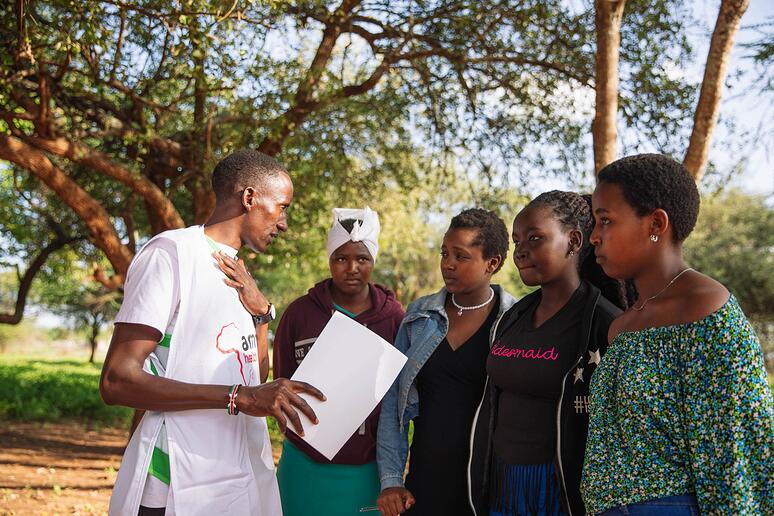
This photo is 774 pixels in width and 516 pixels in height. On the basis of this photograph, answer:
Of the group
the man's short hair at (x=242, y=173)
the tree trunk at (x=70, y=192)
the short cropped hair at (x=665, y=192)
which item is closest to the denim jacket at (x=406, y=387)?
the man's short hair at (x=242, y=173)

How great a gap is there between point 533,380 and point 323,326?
1.46 m

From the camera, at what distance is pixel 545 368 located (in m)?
2.67

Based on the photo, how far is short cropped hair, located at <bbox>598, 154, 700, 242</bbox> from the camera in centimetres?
215

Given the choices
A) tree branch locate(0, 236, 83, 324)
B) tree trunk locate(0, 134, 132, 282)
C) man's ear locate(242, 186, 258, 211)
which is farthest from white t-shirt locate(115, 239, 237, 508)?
tree branch locate(0, 236, 83, 324)

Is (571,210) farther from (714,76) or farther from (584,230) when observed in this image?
(714,76)

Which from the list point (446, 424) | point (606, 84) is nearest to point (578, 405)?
point (446, 424)

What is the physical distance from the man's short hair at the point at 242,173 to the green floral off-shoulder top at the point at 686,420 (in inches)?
58.7

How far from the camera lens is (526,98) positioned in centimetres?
827

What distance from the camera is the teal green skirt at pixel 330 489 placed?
3.56 metres

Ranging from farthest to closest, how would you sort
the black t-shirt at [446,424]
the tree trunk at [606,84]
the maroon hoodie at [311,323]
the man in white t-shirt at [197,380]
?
the tree trunk at [606,84] < the maroon hoodie at [311,323] < the black t-shirt at [446,424] < the man in white t-shirt at [197,380]

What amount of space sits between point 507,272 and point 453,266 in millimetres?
20485

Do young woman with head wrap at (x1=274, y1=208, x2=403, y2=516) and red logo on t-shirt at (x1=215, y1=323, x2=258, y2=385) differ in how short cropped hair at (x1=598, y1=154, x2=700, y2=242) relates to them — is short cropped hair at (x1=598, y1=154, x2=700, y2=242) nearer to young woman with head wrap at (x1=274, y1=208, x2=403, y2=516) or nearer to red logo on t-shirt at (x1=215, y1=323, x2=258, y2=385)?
red logo on t-shirt at (x1=215, y1=323, x2=258, y2=385)

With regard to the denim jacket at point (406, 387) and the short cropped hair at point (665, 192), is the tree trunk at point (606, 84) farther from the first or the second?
the short cropped hair at point (665, 192)

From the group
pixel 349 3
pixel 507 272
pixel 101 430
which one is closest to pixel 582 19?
pixel 349 3
